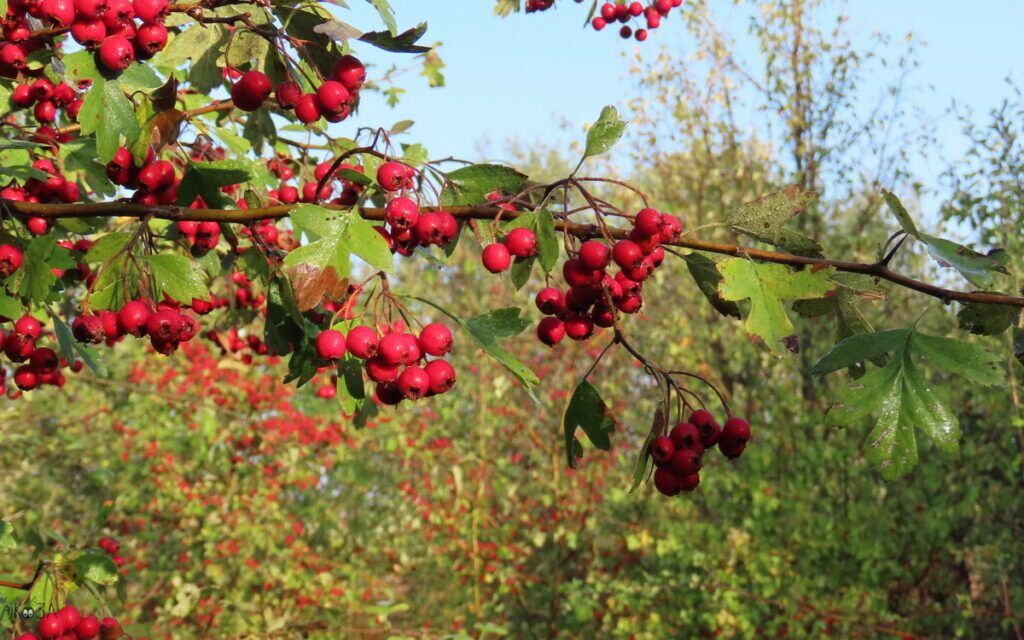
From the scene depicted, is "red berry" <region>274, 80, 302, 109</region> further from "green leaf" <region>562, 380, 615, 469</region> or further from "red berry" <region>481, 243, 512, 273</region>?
"green leaf" <region>562, 380, 615, 469</region>

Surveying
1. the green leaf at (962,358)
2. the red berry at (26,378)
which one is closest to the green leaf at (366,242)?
A: the green leaf at (962,358)

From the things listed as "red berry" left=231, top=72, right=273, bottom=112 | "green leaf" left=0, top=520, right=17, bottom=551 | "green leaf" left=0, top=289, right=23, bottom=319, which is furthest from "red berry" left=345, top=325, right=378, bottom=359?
"green leaf" left=0, top=520, right=17, bottom=551

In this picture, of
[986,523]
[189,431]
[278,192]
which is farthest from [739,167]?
[278,192]

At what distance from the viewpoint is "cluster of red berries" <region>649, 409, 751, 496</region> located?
1.61m

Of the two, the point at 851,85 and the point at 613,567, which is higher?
the point at 851,85

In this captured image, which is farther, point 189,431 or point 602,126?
point 189,431

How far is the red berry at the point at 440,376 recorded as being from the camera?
1.51 meters

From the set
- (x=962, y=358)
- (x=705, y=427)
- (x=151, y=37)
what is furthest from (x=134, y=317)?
(x=962, y=358)

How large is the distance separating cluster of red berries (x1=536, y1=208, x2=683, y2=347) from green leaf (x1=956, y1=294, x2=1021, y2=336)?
1.78 feet

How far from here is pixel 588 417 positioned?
1.65 m

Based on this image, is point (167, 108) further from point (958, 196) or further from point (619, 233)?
point (958, 196)

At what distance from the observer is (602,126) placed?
4.68 feet

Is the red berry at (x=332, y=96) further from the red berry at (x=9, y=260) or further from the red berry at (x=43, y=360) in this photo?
the red berry at (x=43, y=360)

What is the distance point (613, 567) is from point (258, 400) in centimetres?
344
